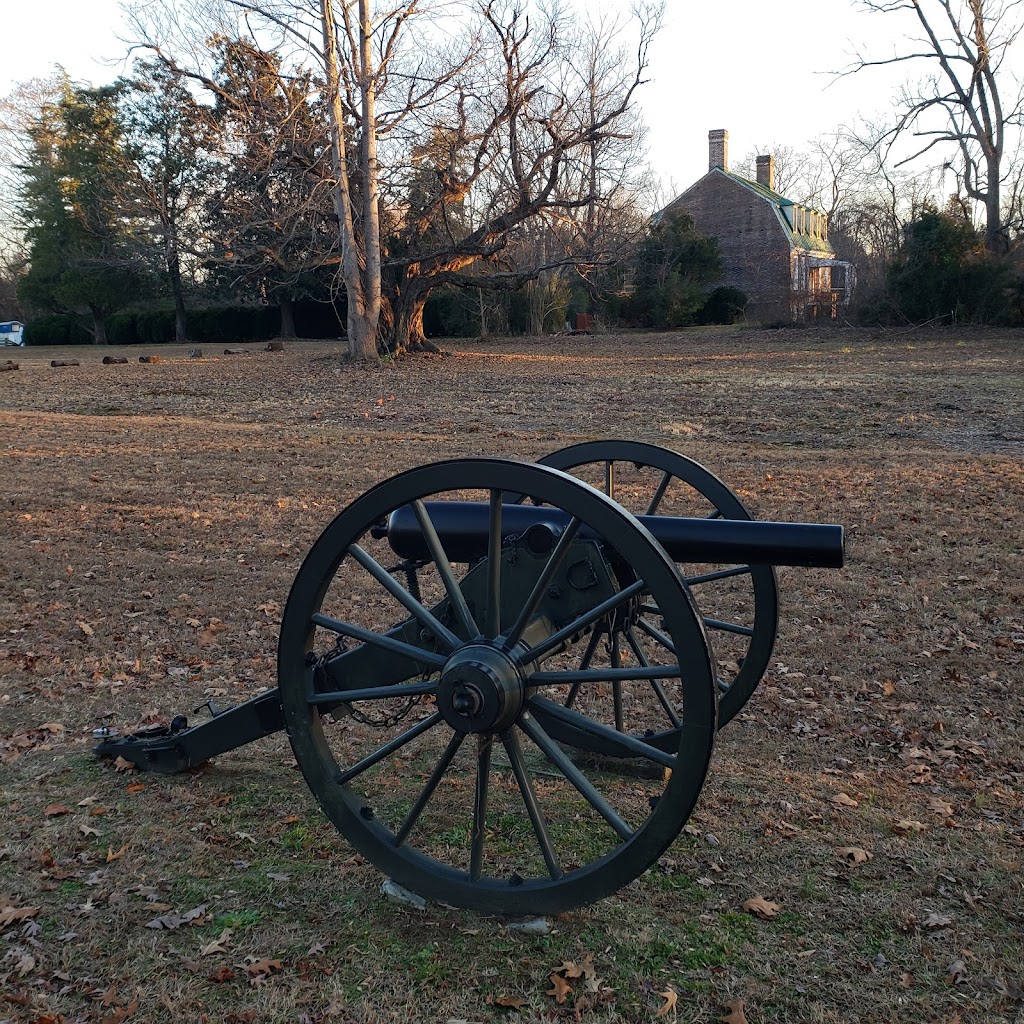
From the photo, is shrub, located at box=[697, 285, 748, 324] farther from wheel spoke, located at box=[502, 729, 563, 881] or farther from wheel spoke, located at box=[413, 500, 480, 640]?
wheel spoke, located at box=[502, 729, 563, 881]

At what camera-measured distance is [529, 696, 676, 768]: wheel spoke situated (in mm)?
2842

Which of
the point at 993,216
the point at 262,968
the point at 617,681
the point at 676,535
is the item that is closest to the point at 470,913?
the point at 262,968

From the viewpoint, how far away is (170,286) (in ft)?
148

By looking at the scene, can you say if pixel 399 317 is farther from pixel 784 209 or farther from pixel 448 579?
pixel 448 579

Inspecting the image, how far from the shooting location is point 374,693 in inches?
129

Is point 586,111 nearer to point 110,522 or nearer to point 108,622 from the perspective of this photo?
point 110,522

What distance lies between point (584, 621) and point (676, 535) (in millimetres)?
609

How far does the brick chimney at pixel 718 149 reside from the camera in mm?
51469

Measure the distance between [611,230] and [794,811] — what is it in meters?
27.6

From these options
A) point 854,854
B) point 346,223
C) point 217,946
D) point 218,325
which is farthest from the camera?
point 218,325

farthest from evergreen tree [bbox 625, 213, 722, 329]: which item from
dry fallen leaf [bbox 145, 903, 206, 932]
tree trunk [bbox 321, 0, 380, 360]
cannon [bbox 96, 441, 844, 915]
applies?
dry fallen leaf [bbox 145, 903, 206, 932]

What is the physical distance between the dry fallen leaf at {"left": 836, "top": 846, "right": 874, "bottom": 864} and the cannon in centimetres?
69

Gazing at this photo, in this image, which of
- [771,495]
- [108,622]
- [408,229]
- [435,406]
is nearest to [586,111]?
[408,229]

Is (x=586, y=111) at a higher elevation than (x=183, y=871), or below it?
higher
